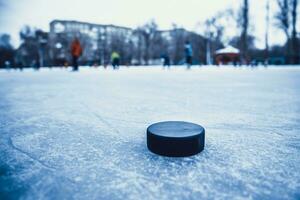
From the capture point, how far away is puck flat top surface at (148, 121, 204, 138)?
1020mm

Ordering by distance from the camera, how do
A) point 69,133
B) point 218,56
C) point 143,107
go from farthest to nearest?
point 218,56 → point 143,107 → point 69,133

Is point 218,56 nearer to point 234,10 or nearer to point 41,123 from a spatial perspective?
point 234,10

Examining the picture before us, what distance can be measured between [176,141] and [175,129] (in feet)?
0.38

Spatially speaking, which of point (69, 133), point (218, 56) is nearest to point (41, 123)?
point (69, 133)

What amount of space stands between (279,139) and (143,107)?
4.19ft

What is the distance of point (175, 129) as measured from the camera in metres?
1.09

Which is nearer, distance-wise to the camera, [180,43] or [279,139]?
[279,139]

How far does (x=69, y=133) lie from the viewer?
4.67 ft

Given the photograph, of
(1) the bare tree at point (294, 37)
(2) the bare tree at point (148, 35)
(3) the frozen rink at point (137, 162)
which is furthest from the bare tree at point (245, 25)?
(3) the frozen rink at point (137, 162)

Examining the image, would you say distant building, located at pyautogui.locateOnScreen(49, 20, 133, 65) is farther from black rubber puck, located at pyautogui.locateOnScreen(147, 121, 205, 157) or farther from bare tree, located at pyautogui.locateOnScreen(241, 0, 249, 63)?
black rubber puck, located at pyautogui.locateOnScreen(147, 121, 205, 157)

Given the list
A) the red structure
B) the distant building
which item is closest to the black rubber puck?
the red structure

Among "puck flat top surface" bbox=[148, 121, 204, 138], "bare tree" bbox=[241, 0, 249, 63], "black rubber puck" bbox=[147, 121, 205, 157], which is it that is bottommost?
"black rubber puck" bbox=[147, 121, 205, 157]

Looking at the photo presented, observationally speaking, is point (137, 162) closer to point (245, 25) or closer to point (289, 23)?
point (245, 25)

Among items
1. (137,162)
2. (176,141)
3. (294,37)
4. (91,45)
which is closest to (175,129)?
(176,141)
